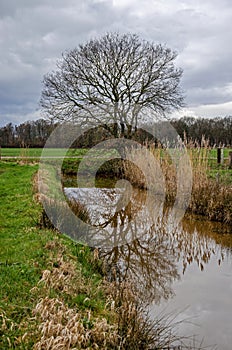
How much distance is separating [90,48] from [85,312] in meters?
15.2

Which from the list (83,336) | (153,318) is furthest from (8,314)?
(153,318)

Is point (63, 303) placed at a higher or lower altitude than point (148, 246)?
higher

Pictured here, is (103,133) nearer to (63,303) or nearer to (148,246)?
(148,246)

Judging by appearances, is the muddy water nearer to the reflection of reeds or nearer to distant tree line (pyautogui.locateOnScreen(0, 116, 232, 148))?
the reflection of reeds

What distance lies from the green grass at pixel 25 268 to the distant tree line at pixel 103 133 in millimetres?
4506

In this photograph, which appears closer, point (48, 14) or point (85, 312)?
point (85, 312)

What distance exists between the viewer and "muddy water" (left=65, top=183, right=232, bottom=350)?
3537 millimetres

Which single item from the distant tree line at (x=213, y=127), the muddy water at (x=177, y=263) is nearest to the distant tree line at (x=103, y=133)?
the distant tree line at (x=213, y=127)

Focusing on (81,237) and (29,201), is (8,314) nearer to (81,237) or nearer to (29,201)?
(81,237)

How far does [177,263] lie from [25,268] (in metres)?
2.38

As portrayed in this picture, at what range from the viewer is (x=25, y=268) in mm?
3641

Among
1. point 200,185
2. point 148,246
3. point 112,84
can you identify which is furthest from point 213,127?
point 148,246

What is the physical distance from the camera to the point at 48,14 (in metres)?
10.4

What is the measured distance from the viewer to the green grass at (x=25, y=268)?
2.65m
